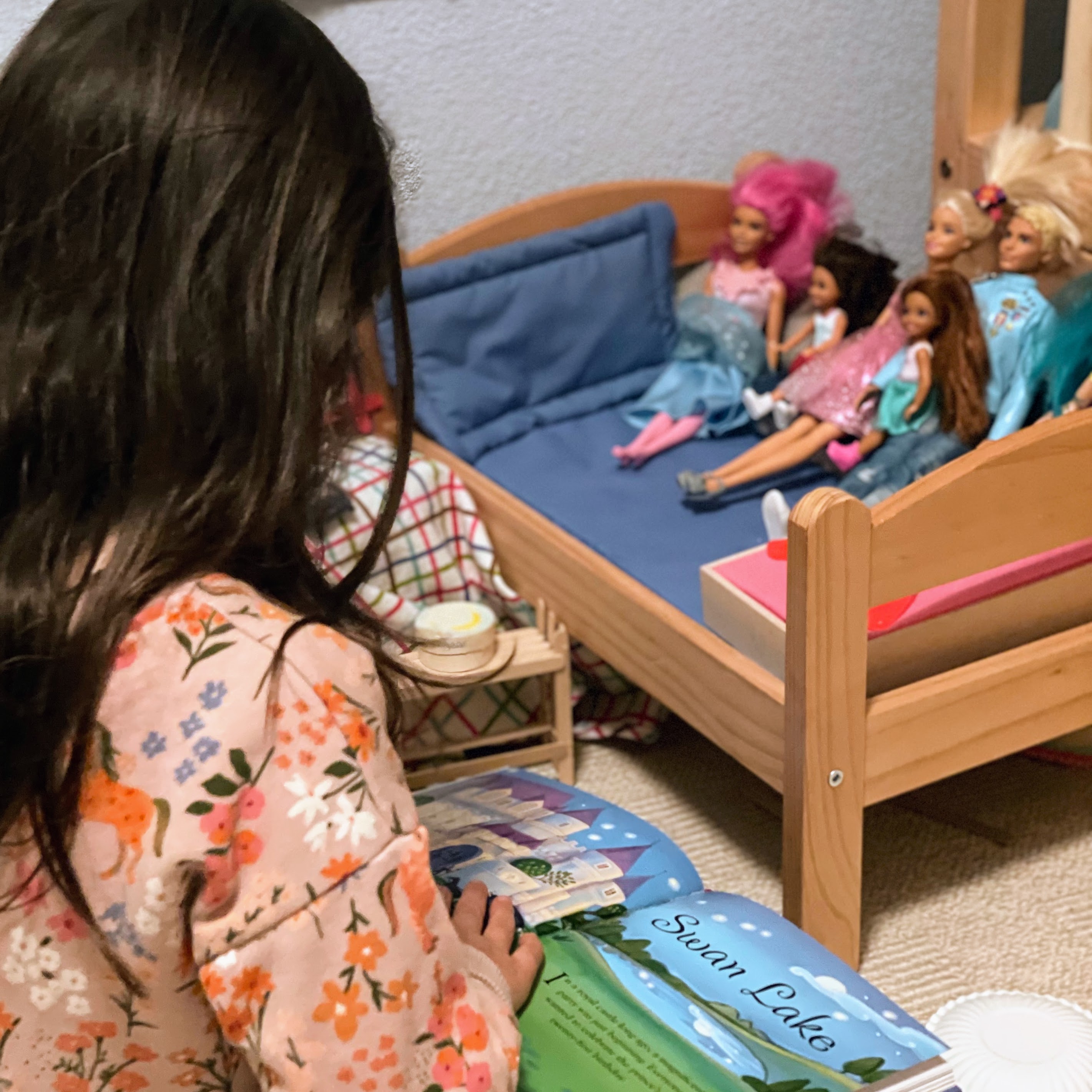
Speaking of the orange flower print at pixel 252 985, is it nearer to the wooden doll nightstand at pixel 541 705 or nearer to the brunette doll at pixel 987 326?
the wooden doll nightstand at pixel 541 705

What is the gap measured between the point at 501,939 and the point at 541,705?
2.32ft

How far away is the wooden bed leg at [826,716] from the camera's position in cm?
100

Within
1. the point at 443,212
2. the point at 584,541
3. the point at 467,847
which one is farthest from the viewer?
the point at 443,212

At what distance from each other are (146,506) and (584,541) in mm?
834

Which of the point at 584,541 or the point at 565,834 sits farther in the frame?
the point at 584,541

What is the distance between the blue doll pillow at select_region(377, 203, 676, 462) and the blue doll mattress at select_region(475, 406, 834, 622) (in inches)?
1.8

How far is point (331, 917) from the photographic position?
628 mm

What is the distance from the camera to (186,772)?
2.02ft

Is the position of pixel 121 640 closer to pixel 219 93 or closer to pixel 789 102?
pixel 219 93

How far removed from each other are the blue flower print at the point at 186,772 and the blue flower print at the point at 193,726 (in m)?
0.01

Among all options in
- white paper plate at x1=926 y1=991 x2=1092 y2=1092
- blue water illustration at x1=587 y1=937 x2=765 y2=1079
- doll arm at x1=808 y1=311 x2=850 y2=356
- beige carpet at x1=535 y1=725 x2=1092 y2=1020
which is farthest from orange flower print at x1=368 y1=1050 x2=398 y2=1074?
doll arm at x1=808 y1=311 x2=850 y2=356

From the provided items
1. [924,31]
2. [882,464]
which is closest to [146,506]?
[882,464]

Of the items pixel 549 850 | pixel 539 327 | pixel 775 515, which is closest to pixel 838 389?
pixel 775 515

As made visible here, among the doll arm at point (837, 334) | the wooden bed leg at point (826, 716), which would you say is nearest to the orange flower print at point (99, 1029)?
the wooden bed leg at point (826, 716)
